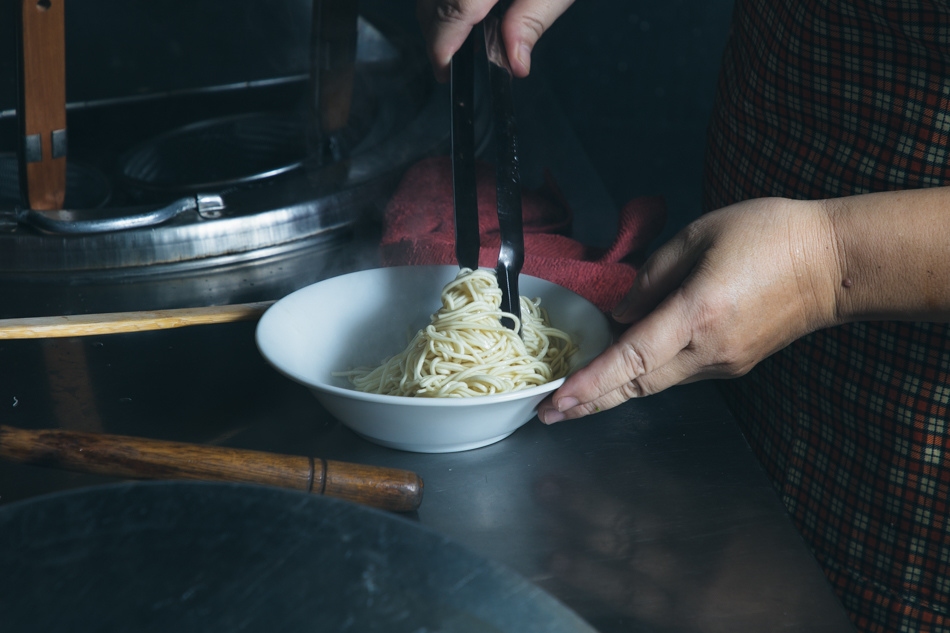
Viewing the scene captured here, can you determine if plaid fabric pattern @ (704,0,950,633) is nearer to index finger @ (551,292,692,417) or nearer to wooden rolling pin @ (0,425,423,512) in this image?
index finger @ (551,292,692,417)

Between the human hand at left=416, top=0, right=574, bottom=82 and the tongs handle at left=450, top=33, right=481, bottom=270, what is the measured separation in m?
0.02

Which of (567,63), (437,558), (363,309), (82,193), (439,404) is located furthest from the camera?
(567,63)

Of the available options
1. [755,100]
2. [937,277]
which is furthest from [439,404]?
[755,100]

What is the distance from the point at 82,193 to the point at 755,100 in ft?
4.27

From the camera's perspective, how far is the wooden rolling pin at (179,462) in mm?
727

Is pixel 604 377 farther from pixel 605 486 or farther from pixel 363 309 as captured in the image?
pixel 363 309

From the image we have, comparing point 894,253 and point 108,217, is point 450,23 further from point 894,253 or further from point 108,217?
point 108,217

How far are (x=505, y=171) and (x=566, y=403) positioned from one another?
0.31 meters

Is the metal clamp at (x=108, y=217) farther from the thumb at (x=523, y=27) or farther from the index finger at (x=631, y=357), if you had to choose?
the index finger at (x=631, y=357)

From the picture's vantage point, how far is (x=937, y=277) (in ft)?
2.70

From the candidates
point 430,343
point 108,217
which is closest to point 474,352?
point 430,343

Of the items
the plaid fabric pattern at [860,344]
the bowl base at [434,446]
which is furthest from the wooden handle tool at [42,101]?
the plaid fabric pattern at [860,344]

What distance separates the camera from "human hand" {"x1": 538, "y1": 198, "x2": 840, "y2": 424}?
2.80 feet

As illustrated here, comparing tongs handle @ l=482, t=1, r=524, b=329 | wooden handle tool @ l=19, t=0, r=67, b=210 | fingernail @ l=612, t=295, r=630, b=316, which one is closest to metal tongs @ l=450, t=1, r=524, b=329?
tongs handle @ l=482, t=1, r=524, b=329
